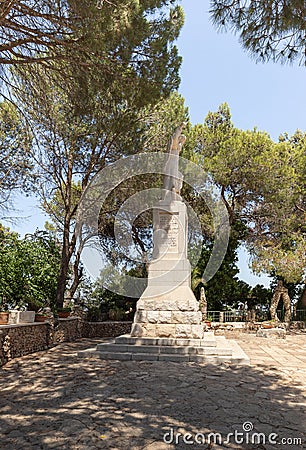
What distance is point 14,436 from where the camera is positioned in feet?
10.6

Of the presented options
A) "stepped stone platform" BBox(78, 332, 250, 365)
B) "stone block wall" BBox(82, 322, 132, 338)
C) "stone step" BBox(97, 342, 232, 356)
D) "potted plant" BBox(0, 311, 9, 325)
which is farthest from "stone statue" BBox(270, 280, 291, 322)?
"potted plant" BBox(0, 311, 9, 325)

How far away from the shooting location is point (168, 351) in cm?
732

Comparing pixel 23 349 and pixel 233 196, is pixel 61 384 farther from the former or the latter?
pixel 233 196

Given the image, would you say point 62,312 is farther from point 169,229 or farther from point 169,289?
point 169,229

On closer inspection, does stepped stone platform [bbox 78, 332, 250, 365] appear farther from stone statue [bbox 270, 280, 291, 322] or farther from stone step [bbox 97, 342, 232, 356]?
stone statue [bbox 270, 280, 291, 322]

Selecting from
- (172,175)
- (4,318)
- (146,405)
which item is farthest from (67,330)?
(146,405)

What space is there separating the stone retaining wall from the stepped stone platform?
1.34 meters

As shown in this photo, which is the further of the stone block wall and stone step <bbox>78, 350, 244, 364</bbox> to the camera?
the stone block wall

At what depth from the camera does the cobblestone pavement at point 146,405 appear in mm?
3215

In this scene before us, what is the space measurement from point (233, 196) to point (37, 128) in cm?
909

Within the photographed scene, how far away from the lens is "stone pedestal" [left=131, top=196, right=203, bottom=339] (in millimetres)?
8125

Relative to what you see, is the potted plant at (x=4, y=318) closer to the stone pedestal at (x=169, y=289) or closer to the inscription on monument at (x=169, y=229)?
the stone pedestal at (x=169, y=289)

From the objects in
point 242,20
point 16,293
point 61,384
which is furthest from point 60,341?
Result: point 242,20

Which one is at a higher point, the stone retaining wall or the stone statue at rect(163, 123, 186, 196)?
the stone statue at rect(163, 123, 186, 196)
